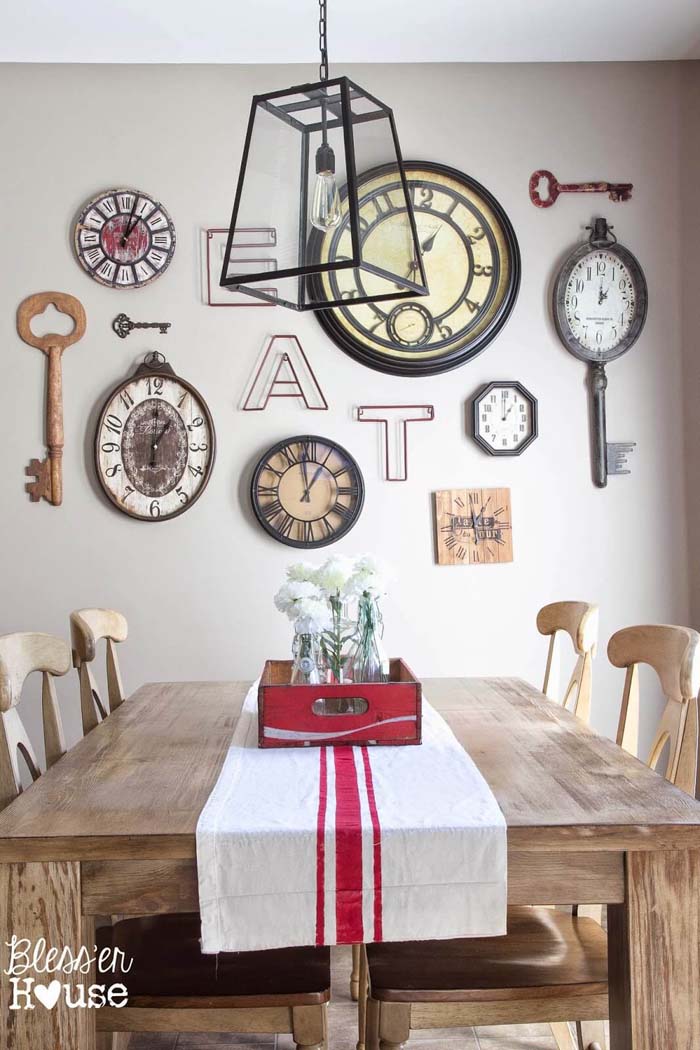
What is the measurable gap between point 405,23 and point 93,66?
41.4 inches

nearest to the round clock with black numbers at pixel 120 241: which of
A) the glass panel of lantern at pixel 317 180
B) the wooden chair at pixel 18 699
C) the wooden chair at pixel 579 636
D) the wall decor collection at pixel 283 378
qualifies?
the wall decor collection at pixel 283 378

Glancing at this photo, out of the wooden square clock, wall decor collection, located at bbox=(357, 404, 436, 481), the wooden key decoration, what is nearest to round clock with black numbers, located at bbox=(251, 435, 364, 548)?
wall decor collection, located at bbox=(357, 404, 436, 481)

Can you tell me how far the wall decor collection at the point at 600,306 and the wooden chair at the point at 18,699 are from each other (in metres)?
1.96

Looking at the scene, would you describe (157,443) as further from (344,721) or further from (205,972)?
(205,972)

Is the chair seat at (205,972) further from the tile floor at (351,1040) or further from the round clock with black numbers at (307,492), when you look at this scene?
the round clock with black numbers at (307,492)

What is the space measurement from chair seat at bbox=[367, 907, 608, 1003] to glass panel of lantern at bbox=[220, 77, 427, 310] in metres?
1.16

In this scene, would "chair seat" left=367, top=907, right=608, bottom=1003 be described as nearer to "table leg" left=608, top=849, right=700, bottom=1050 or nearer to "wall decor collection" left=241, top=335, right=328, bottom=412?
"table leg" left=608, top=849, right=700, bottom=1050

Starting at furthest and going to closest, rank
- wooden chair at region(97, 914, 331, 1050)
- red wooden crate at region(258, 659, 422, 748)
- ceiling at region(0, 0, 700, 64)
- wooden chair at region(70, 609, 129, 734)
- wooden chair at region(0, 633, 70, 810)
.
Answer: ceiling at region(0, 0, 700, 64) → wooden chair at region(70, 609, 129, 734) → red wooden crate at region(258, 659, 422, 748) → wooden chair at region(0, 633, 70, 810) → wooden chair at region(97, 914, 331, 1050)

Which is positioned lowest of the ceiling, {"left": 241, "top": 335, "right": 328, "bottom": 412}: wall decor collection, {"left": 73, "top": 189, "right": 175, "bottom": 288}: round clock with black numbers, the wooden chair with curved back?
the wooden chair with curved back

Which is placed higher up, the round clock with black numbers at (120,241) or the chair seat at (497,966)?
the round clock with black numbers at (120,241)

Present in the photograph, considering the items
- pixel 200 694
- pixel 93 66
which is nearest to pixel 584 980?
pixel 200 694

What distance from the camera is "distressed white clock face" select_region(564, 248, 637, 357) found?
311 cm

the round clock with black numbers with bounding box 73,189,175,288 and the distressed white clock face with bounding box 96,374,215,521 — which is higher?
the round clock with black numbers with bounding box 73,189,175,288

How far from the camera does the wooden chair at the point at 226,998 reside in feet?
4.71
